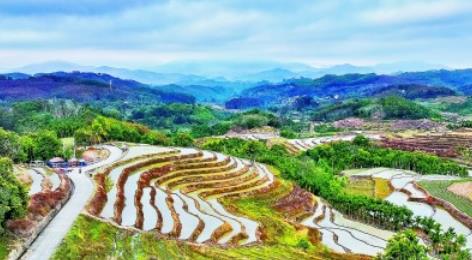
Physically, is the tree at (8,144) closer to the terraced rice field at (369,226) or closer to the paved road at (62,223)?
the paved road at (62,223)

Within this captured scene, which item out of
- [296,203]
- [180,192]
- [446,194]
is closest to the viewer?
[180,192]

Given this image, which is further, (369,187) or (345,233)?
(369,187)

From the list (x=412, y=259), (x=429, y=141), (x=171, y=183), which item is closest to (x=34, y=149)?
(x=171, y=183)

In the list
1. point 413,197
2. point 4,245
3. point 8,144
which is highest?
point 8,144

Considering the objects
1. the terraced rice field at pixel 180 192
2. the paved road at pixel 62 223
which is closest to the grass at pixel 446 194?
the terraced rice field at pixel 180 192

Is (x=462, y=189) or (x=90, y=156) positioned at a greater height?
(x=90, y=156)

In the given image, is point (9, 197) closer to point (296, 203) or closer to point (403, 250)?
point (403, 250)

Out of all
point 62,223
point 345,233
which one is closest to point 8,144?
point 62,223

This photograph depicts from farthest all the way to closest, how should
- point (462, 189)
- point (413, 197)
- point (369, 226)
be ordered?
point (462, 189), point (413, 197), point (369, 226)
